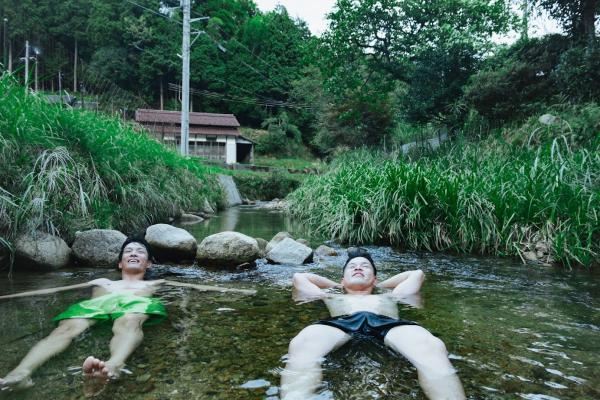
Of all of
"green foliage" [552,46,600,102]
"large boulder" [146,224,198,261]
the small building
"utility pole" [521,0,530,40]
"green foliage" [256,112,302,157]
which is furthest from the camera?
"green foliage" [256,112,302,157]

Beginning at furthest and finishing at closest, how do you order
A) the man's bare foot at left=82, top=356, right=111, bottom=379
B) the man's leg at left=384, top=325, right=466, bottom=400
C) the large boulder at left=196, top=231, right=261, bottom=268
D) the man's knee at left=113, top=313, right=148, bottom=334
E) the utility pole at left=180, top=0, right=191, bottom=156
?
the utility pole at left=180, top=0, right=191, bottom=156
the large boulder at left=196, top=231, right=261, bottom=268
the man's knee at left=113, top=313, right=148, bottom=334
the man's bare foot at left=82, top=356, right=111, bottom=379
the man's leg at left=384, top=325, right=466, bottom=400

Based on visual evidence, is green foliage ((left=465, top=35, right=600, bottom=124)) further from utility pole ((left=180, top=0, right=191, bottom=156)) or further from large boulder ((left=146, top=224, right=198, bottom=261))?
utility pole ((left=180, top=0, right=191, bottom=156))

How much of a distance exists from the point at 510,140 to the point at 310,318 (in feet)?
25.1

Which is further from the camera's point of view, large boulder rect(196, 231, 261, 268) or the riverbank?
the riverbank

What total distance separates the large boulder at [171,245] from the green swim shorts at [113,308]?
2.06 meters

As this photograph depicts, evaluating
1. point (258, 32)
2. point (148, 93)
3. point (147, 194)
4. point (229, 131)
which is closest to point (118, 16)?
point (148, 93)

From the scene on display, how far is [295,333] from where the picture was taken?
2828 mm

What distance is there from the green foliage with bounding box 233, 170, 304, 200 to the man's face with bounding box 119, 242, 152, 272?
690 inches

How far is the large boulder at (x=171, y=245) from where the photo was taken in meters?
5.16

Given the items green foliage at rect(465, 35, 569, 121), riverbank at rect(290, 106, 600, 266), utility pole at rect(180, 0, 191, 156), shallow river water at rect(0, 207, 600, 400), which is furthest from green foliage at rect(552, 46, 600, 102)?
utility pole at rect(180, 0, 191, 156)

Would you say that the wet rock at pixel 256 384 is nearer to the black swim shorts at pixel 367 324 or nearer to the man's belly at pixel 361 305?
the black swim shorts at pixel 367 324

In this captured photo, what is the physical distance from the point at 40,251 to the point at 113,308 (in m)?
2.10

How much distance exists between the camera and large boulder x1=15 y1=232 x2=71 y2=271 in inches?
171

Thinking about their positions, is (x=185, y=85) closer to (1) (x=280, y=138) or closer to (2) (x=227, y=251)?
(2) (x=227, y=251)
